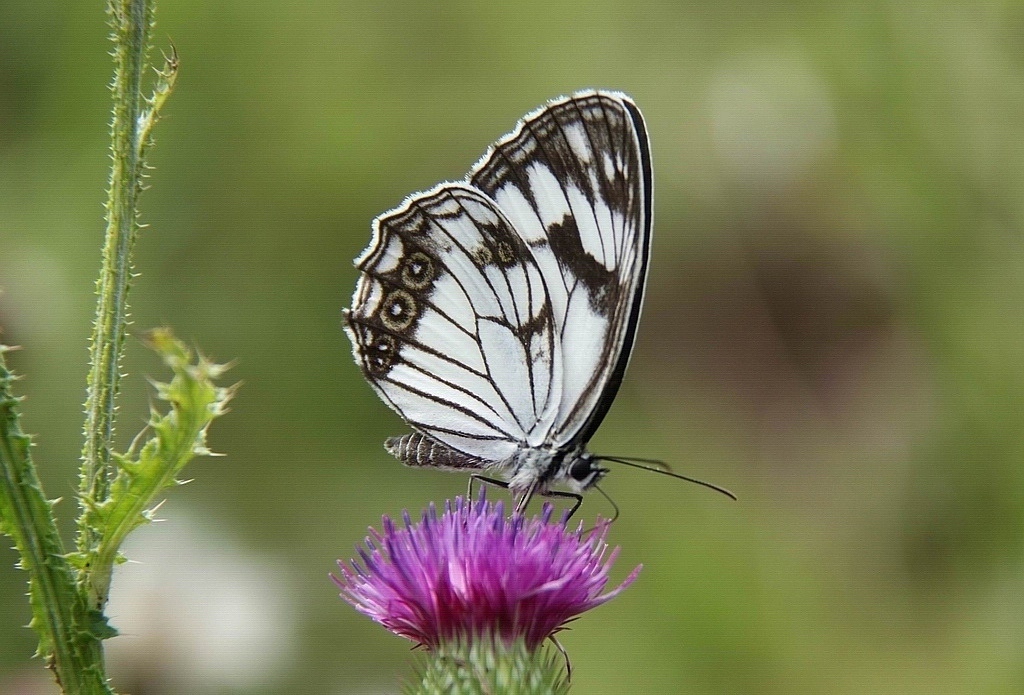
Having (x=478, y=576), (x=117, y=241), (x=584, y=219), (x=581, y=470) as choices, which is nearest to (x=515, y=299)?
(x=584, y=219)

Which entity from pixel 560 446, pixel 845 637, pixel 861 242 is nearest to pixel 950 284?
pixel 861 242

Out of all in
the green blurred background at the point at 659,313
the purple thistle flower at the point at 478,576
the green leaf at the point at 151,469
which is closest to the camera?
the green leaf at the point at 151,469

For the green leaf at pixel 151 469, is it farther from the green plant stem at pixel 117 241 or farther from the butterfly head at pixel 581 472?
the butterfly head at pixel 581 472

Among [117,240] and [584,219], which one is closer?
[117,240]

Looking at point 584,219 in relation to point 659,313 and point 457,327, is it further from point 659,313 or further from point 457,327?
point 659,313

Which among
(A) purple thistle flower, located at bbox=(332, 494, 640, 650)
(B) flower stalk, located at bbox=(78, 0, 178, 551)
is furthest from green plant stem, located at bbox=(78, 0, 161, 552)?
(A) purple thistle flower, located at bbox=(332, 494, 640, 650)

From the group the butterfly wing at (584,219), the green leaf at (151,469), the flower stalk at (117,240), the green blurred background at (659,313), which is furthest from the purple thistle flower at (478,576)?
the green blurred background at (659,313)

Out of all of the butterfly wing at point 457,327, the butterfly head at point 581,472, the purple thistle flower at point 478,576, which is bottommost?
the purple thistle flower at point 478,576

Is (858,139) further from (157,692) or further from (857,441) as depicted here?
(157,692)
